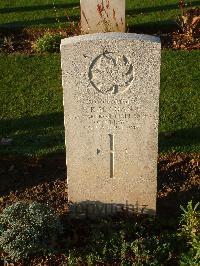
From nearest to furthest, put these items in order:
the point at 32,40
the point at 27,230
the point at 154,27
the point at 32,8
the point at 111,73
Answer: the point at 111,73
the point at 27,230
the point at 32,40
the point at 154,27
the point at 32,8

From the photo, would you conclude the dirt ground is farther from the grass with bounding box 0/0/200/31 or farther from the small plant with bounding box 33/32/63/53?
the grass with bounding box 0/0/200/31

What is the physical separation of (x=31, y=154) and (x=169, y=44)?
176 inches

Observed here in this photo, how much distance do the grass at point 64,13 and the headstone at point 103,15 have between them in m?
0.99

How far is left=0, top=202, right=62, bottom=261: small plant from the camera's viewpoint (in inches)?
187

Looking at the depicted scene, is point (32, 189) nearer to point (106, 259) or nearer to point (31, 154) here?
point (31, 154)

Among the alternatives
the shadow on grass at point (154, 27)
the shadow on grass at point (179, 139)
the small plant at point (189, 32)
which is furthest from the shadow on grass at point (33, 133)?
the shadow on grass at point (154, 27)

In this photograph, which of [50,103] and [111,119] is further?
[50,103]

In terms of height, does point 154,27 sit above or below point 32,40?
above

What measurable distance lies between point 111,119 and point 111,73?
0.46 metres

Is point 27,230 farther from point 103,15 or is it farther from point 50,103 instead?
point 103,15

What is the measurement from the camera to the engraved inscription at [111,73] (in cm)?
449

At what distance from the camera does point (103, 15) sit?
387 inches

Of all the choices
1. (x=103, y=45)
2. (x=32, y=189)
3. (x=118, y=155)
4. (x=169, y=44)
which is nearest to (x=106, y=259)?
(x=118, y=155)

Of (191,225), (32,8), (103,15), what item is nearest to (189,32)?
(103,15)
